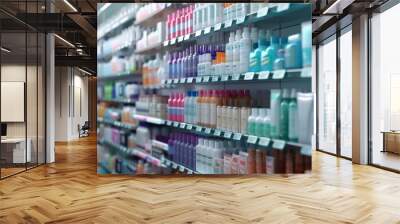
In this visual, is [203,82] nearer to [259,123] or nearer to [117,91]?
[259,123]

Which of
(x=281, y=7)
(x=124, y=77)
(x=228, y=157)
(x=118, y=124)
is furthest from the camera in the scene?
(x=118, y=124)

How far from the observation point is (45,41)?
656 centimetres

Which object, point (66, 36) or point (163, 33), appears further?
point (66, 36)

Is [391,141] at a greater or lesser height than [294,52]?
lesser

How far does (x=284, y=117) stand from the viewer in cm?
230

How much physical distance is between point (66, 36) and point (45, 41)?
2.60 meters

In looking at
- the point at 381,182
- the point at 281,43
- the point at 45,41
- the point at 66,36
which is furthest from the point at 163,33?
the point at 66,36

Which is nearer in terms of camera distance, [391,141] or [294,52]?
[294,52]

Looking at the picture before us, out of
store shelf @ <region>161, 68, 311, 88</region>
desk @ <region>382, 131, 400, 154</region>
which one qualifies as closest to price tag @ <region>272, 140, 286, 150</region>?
store shelf @ <region>161, 68, 311, 88</region>

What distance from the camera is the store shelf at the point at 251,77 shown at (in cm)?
224

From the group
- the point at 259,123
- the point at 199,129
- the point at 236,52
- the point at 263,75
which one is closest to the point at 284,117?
the point at 259,123

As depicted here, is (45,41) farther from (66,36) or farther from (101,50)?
(101,50)

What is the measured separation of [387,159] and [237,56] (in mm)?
4432

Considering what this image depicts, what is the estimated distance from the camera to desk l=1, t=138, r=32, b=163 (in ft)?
18.3
